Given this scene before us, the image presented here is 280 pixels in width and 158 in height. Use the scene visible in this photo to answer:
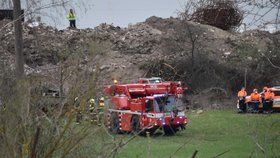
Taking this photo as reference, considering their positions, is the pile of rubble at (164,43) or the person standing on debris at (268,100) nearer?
the person standing on debris at (268,100)

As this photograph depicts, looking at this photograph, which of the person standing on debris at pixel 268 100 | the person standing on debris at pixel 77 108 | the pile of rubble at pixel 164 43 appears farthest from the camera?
the pile of rubble at pixel 164 43

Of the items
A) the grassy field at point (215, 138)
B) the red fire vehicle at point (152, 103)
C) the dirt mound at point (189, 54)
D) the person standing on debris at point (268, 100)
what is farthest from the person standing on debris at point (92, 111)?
the dirt mound at point (189, 54)

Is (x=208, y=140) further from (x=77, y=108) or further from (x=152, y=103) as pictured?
(x=77, y=108)

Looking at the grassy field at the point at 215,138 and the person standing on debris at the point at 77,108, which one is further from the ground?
the person standing on debris at the point at 77,108

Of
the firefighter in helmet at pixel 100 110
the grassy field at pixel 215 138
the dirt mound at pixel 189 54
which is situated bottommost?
the grassy field at pixel 215 138

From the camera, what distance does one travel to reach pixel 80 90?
5484 millimetres

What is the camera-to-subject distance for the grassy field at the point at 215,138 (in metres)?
9.83

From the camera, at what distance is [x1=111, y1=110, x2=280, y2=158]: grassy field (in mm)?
9828

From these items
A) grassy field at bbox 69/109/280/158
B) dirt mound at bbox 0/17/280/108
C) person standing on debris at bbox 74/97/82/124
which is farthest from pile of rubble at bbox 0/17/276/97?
person standing on debris at bbox 74/97/82/124

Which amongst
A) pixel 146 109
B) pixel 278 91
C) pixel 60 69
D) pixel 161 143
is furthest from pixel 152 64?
pixel 60 69

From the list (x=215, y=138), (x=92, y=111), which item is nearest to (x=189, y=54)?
(x=215, y=138)

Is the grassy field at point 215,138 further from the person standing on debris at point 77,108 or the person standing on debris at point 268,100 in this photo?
the person standing on debris at point 77,108

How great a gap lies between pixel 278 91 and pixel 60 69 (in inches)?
1151

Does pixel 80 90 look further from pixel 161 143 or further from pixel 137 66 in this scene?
pixel 137 66
